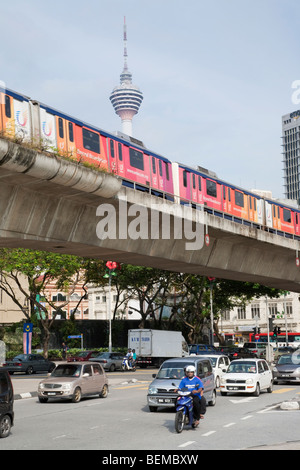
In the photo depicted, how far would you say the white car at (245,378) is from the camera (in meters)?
24.2

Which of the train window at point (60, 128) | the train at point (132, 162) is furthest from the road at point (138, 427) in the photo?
the train window at point (60, 128)

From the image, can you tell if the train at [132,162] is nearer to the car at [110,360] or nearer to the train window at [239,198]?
the train window at [239,198]

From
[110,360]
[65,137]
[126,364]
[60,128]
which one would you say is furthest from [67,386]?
[110,360]

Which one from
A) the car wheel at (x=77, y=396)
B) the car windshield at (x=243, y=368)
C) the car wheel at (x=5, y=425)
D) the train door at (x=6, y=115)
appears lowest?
the car wheel at (x=77, y=396)

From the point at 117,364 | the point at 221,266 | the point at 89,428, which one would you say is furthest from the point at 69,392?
the point at 117,364

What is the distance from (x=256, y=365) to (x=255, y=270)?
14.5 metres

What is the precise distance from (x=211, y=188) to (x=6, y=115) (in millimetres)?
16324

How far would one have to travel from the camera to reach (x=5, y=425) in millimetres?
13969

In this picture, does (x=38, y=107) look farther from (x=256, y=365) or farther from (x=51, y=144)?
(x=256, y=365)

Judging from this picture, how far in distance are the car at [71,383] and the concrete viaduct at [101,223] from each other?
4.98 meters

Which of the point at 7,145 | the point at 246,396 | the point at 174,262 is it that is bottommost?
the point at 246,396

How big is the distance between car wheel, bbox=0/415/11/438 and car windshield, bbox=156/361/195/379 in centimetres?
662

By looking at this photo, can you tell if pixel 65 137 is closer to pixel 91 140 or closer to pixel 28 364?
pixel 91 140
